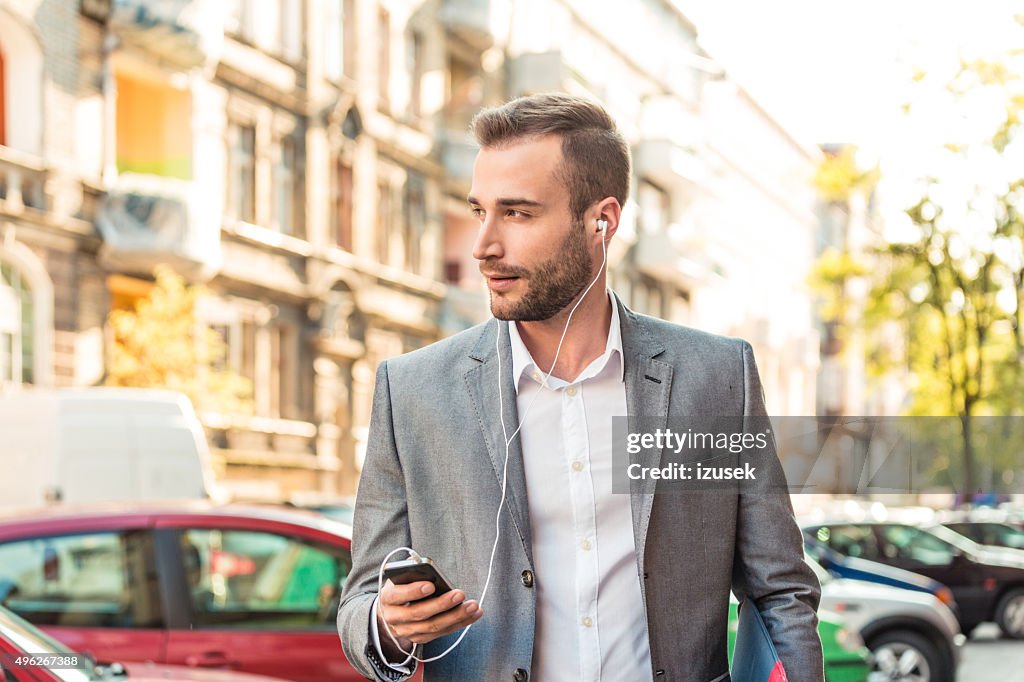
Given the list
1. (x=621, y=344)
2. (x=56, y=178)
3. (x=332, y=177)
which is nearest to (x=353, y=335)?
(x=332, y=177)

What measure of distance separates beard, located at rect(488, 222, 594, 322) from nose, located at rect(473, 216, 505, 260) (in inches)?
1.6

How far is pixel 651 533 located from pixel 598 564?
0.12 meters

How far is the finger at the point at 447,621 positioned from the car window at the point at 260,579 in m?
4.29

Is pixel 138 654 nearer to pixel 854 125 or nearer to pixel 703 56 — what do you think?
pixel 854 125

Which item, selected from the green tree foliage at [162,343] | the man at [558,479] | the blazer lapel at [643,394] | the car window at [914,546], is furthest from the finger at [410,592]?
the green tree foliage at [162,343]

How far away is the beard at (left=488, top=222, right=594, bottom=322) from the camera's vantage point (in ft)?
10.2

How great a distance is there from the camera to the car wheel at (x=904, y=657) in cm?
1240

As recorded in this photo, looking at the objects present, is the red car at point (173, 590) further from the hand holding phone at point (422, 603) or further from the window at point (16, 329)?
the window at point (16, 329)

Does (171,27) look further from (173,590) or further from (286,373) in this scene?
(173,590)

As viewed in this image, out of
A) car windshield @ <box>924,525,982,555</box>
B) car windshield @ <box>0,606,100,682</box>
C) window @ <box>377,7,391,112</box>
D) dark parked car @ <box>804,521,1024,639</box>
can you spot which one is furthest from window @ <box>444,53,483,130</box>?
car windshield @ <box>0,606,100,682</box>

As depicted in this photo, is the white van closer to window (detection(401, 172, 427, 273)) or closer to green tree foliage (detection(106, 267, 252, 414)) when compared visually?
green tree foliage (detection(106, 267, 252, 414))

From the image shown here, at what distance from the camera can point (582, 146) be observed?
318 centimetres

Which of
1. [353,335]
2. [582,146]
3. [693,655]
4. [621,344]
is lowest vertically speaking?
[693,655]

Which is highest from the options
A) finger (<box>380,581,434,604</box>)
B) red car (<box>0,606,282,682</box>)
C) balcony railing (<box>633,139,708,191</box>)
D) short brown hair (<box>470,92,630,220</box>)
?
balcony railing (<box>633,139,708,191</box>)
